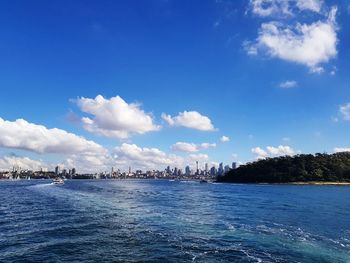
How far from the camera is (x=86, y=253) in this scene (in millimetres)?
38719

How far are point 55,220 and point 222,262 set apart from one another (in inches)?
1380

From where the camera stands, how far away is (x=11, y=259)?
35.9 m

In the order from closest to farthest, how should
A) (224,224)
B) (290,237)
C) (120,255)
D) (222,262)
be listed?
(222,262) < (120,255) < (290,237) < (224,224)

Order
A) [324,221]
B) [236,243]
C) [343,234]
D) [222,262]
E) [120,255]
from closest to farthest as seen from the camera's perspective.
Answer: [222,262]
[120,255]
[236,243]
[343,234]
[324,221]

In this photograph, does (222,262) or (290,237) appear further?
(290,237)

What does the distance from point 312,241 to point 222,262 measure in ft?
54.4

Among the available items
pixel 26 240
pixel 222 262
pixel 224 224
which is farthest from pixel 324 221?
pixel 26 240

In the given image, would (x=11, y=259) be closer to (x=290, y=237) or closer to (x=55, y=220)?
(x=55, y=220)

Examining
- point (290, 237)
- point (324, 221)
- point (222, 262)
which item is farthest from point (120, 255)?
point (324, 221)

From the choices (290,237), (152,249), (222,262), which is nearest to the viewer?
(222,262)

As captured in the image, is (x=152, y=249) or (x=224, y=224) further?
(x=224, y=224)

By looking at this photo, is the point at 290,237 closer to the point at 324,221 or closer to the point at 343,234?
the point at 343,234

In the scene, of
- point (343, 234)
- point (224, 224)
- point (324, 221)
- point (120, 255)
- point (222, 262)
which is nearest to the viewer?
point (222, 262)

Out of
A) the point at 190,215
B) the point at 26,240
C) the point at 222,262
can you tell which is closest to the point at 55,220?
the point at 26,240
